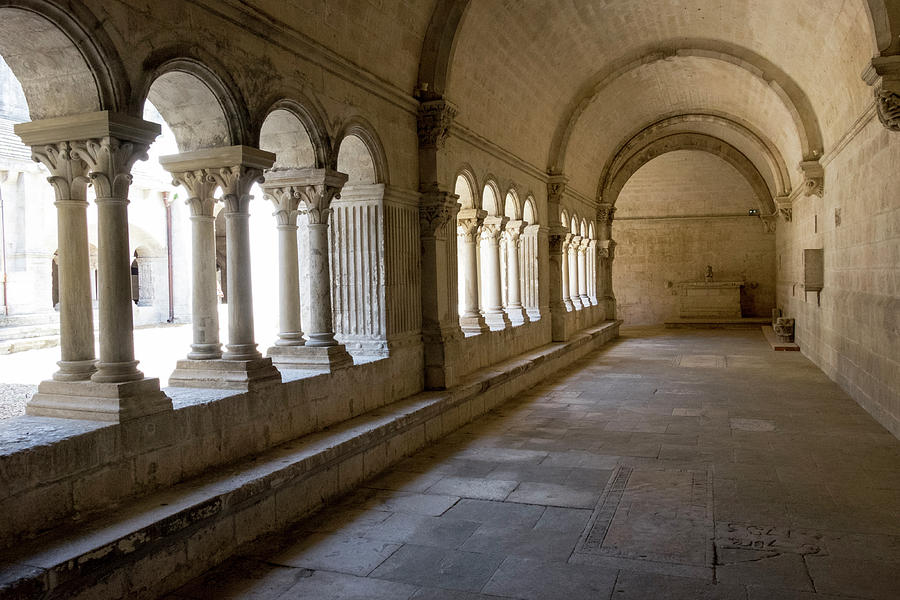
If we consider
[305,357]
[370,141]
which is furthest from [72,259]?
[370,141]

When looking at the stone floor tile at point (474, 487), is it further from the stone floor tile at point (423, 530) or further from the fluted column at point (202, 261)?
the fluted column at point (202, 261)

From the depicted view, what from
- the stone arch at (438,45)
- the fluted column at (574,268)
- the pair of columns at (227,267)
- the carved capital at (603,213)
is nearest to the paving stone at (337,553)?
the pair of columns at (227,267)

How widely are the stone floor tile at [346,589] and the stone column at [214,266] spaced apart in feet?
5.86

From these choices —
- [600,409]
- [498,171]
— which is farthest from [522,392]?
[498,171]

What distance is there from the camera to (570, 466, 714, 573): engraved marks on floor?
4230 millimetres

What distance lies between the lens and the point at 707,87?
1616 cm

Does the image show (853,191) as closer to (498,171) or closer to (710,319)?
(498,171)

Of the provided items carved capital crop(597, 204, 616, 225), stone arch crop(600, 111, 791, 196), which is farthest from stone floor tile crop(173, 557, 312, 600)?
carved capital crop(597, 204, 616, 225)

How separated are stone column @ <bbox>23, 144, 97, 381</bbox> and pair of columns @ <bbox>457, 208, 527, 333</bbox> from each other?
628 cm

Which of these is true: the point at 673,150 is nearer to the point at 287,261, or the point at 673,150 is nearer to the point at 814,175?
the point at 814,175

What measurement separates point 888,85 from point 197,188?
20.1ft

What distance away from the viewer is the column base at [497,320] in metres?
11.3

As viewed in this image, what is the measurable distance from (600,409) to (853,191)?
14.5 feet

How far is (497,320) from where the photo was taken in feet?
37.2
